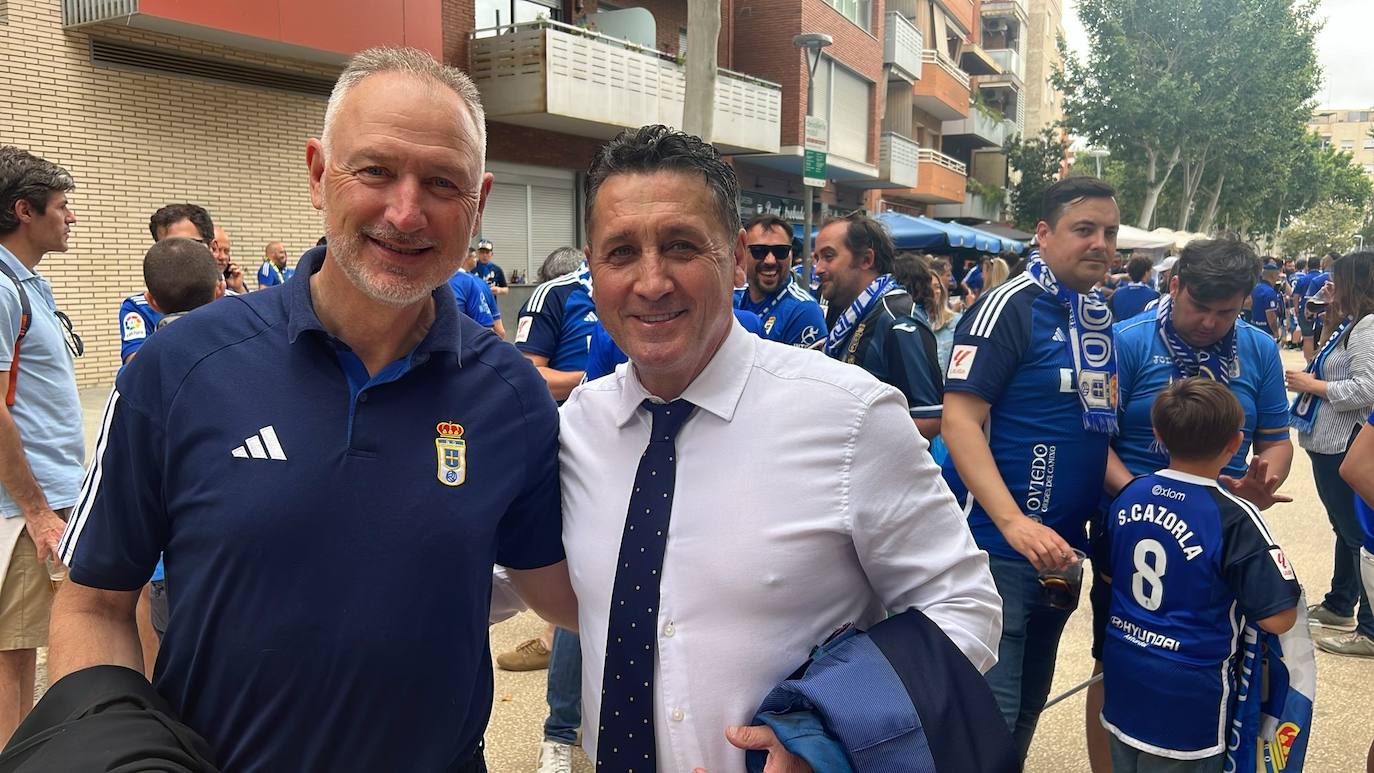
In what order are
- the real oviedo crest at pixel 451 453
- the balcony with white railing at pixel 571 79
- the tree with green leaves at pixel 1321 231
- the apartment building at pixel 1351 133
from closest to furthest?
the real oviedo crest at pixel 451 453
the balcony with white railing at pixel 571 79
the tree with green leaves at pixel 1321 231
the apartment building at pixel 1351 133

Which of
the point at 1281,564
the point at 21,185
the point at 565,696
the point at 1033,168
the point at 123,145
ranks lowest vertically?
the point at 565,696

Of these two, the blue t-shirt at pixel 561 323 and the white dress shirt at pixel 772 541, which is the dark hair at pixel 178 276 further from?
the white dress shirt at pixel 772 541

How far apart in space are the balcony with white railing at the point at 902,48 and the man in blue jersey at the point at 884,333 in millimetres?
24829

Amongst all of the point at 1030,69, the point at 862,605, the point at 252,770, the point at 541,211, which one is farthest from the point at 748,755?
the point at 1030,69

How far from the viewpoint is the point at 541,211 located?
17312 millimetres

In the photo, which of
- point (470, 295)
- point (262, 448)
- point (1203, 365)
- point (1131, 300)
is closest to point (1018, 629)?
point (1203, 365)

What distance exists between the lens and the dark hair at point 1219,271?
127 inches

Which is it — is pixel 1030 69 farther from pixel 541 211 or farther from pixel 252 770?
pixel 252 770

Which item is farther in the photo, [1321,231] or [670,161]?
[1321,231]

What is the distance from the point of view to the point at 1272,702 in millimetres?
2604

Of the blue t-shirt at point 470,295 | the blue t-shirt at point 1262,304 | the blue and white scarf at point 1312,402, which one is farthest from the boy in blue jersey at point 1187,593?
the blue t-shirt at point 1262,304

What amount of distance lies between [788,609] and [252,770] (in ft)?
3.00

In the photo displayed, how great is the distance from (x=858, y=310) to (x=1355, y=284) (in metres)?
3.09

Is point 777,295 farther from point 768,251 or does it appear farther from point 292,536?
point 292,536
